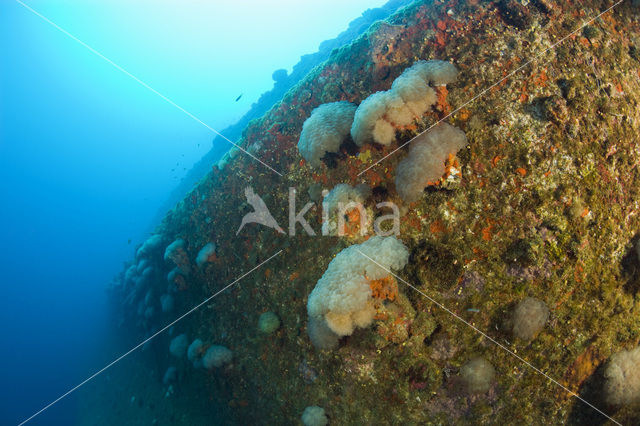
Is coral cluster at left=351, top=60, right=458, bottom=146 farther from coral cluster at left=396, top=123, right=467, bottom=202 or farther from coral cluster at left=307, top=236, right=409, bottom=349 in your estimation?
coral cluster at left=307, top=236, right=409, bottom=349

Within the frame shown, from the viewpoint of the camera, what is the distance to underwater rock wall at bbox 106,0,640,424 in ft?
12.0

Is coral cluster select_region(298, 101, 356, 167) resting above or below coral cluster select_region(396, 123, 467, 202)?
above

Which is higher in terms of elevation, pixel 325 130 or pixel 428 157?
pixel 325 130

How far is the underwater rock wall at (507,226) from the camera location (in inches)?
145

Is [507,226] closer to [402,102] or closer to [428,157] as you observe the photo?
[428,157]

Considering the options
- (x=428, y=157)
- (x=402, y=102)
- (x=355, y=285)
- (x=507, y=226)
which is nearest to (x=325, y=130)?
(x=402, y=102)

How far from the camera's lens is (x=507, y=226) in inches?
147

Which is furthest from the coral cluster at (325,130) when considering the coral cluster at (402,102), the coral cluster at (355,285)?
the coral cluster at (355,285)

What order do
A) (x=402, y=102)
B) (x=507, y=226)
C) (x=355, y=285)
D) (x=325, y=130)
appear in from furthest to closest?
(x=325, y=130) < (x=402, y=102) < (x=355, y=285) < (x=507, y=226)

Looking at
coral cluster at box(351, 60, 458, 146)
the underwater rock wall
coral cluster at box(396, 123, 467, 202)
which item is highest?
coral cluster at box(351, 60, 458, 146)

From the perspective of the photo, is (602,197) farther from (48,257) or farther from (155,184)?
(155,184)

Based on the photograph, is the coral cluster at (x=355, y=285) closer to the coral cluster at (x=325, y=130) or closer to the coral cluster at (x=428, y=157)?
the coral cluster at (x=428, y=157)

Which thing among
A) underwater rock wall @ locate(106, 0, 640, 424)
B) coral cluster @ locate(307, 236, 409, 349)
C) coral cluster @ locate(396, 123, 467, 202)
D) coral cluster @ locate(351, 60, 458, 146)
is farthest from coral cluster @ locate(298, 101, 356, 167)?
coral cluster @ locate(307, 236, 409, 349)

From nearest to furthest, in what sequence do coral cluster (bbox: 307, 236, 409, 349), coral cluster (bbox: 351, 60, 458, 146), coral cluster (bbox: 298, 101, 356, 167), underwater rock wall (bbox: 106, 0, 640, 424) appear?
underwater rock wall (bbox: 106, 0, 640, 424), coral cluster (bbox: 307, 236, 409, 349), coral cluster (bbox: 351, 60, 458, 146), coral cluster (bbox: 298, 101, 356, 167)
